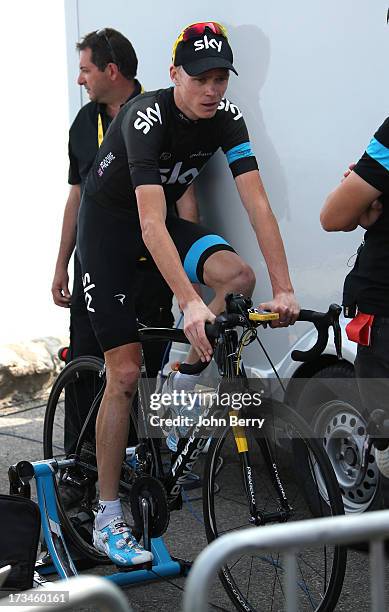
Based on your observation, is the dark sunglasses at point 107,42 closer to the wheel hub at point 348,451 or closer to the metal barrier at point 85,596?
the wheel hub at point 348,451

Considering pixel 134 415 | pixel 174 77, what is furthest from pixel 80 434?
pixel 174 77

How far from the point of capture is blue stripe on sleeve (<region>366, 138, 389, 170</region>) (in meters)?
3.03

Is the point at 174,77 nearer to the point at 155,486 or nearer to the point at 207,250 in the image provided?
the point at 207,250

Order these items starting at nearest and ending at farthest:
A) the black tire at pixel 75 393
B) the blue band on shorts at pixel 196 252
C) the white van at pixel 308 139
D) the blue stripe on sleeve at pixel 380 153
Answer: the blue stripe on sleeve at pixel 380 153 < the blue band on shorts at pixel 196 252 < the white van at pixel 308 139 < the black tire at pixel 75 393

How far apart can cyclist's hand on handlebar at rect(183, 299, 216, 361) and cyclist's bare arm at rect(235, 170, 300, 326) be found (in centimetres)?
27

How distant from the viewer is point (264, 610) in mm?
3617

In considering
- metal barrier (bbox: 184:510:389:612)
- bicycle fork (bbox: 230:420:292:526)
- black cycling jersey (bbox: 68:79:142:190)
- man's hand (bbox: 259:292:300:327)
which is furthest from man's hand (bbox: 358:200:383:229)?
black cycling jersey (bbox: 68:79:142:190)

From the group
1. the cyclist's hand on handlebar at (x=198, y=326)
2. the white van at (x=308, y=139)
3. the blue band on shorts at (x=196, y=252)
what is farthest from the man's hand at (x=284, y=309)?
the white van at (x=308, y=139)

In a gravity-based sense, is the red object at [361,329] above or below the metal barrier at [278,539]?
above

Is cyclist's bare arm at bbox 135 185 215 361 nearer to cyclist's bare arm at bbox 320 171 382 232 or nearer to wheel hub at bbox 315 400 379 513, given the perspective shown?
cyclist's bare arm at bbox 320 171 382 232

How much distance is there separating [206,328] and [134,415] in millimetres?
846

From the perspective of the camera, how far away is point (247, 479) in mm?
3439

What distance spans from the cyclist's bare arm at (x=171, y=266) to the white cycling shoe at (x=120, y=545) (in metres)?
0.87

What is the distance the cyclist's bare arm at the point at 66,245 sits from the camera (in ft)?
17.3
